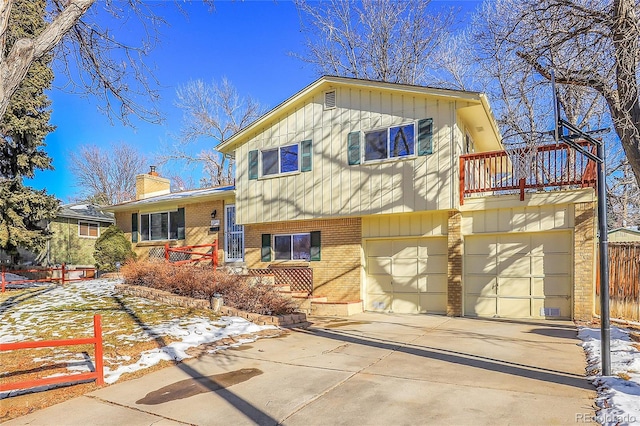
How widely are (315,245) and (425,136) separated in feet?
15.9

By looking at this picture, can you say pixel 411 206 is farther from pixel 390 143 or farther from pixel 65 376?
pixel 65 376

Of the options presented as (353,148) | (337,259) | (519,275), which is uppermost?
(353,148)

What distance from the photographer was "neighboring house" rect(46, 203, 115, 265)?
72.4 ft

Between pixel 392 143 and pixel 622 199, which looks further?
pixel 622 199

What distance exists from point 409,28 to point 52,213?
19.3 metres

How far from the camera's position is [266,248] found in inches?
579

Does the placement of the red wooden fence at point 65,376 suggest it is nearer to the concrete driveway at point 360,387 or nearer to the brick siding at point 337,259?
the concrete driveway at point 360,387

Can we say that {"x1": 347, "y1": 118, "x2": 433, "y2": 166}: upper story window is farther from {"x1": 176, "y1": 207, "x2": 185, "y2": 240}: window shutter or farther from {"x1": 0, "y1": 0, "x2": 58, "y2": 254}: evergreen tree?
{"x1": 0, "y1": 0, "x2": 58, "y2": 254}: evergreen tree

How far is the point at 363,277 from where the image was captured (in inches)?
511

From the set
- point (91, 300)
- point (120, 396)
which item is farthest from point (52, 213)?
point (120, 396)

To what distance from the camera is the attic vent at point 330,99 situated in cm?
1330

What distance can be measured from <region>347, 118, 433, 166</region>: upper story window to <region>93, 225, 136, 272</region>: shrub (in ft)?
35.8

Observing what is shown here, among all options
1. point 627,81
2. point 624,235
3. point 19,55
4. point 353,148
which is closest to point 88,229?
point 353,148

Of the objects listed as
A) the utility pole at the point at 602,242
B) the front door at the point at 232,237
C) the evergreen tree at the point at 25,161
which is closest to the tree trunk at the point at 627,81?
the utility pole at the point at 602,242
